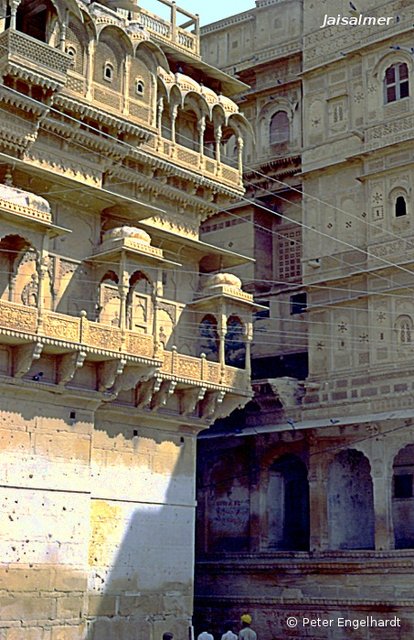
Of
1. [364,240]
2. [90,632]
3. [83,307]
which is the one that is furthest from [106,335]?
[364,240]

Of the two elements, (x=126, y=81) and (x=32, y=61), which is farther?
(x=126, y=81)

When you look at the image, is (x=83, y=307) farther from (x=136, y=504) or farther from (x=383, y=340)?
(x=383, y=340)

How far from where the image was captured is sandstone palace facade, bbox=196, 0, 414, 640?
23.6 metres

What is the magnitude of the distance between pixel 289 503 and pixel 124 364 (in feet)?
35.7

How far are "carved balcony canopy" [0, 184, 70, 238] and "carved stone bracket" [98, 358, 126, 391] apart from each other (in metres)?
2.59

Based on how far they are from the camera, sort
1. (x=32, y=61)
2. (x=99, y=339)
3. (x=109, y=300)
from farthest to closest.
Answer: (x=109, y=300) → (x=99, y=339) → (x=32, y=61)

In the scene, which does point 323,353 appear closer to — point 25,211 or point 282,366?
point 282,366

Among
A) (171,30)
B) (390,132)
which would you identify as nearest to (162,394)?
(171,30)

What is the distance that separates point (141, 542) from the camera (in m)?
18.7

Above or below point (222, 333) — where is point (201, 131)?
above

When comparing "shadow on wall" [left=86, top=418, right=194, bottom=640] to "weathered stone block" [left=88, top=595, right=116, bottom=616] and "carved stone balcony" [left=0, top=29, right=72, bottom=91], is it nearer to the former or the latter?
"weathered stone block" [left=88, top=595, right=116, bottom=616]

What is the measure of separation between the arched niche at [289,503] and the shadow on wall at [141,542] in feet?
22.2

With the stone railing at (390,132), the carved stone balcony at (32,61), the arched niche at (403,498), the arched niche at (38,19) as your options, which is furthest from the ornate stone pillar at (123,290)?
the arched niche at (403,498)

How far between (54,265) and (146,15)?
21.8 ft
